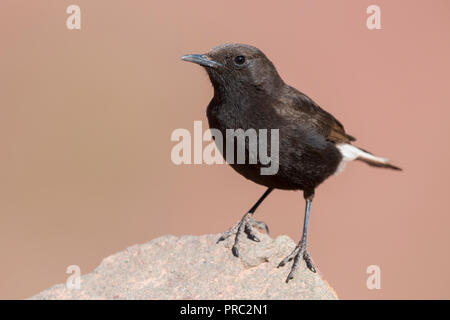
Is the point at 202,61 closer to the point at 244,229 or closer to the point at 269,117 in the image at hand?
the point at 269,117

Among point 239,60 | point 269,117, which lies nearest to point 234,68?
point 239,60

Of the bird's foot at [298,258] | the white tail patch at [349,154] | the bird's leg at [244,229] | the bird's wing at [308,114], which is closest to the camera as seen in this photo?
the bird's foot at [298,258]

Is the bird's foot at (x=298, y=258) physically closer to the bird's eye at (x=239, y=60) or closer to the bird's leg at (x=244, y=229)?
the bird's leg at (x=244, y=229)

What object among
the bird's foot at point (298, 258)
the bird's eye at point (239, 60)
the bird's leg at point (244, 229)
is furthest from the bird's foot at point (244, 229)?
the bird's eye at point (239, 60)

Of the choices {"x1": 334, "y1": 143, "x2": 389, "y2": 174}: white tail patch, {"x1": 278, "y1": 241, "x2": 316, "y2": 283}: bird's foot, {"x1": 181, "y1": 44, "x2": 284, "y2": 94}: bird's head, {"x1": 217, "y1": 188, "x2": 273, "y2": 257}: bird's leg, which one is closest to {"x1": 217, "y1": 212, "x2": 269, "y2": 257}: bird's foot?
{"x1": 217, "y1": 188, "x2": 273, "y2": 257}: bird's leg

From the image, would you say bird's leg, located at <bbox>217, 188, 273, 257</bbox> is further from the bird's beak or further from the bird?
the bird's beak
